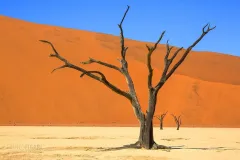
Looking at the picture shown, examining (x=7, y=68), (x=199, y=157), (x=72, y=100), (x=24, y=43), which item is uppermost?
(x=24, y=43)

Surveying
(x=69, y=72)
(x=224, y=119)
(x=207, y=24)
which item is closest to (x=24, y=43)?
(x=69, y=72)

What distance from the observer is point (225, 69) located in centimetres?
8788

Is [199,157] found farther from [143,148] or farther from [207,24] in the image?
[207,24]

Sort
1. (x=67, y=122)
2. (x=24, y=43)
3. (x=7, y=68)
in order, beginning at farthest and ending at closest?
1. (x=24, y=43)
2. (x=7, y=68)
3. (x=67, y=122)

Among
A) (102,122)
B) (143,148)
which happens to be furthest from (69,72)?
(143,148)

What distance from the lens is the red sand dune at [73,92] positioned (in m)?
44.9

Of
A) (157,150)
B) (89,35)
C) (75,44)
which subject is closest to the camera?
(157,150)

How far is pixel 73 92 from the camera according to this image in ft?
163

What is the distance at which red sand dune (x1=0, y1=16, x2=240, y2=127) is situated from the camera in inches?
1768

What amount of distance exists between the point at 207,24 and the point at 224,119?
123ft

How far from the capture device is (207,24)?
50.4ft

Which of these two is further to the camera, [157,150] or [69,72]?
[69,72]

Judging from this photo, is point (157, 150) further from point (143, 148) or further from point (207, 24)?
point (207, 24)

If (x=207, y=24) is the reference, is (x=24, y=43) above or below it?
above
